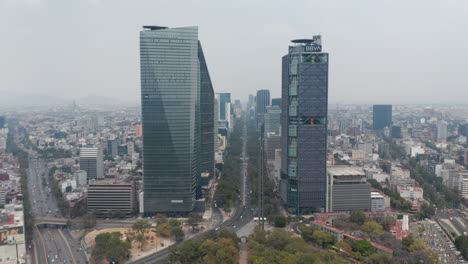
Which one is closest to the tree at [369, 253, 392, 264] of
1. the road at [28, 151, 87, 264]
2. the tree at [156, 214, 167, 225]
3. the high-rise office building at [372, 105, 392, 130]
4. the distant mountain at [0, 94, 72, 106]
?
the tree at [156, 214, 167, 225]

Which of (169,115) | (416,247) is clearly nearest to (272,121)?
(169,115)

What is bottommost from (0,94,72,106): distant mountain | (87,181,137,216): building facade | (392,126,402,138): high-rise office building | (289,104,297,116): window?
(87,181,137,216): building facade

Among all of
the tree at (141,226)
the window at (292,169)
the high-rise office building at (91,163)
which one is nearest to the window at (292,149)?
the window at (292,169)

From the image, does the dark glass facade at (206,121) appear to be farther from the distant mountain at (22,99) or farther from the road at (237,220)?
the distant mountain at (22,99)

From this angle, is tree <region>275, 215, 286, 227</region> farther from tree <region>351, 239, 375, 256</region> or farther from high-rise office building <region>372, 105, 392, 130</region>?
high-rise office building <region>372, 105, 392, 130</region>

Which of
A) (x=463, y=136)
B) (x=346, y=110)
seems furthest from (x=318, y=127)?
(x=346, y=110)

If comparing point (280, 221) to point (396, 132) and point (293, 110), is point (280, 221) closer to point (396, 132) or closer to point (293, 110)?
point (293, 110)
